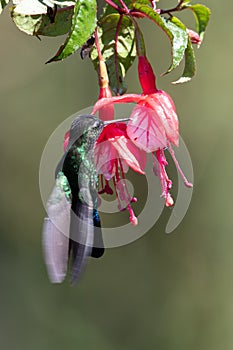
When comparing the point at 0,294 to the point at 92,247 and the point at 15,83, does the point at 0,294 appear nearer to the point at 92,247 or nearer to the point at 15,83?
the point at 15,83

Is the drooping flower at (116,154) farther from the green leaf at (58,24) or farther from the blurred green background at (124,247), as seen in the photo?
the blurred green background at (124,247)

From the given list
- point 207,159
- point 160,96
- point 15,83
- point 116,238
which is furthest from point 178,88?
point 160,96

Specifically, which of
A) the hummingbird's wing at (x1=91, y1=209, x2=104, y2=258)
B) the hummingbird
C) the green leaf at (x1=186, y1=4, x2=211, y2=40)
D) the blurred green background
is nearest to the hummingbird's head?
the hummingbird

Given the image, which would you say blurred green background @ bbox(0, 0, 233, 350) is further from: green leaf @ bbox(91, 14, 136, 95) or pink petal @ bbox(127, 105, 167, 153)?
pink petal @ bbox(127, 105, 167, 153)

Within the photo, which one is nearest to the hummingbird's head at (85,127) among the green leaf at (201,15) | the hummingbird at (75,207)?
the hummingbird at (75,207)

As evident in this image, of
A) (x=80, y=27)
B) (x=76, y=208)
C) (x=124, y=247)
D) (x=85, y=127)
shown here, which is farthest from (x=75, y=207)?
(x=124, y=247)
